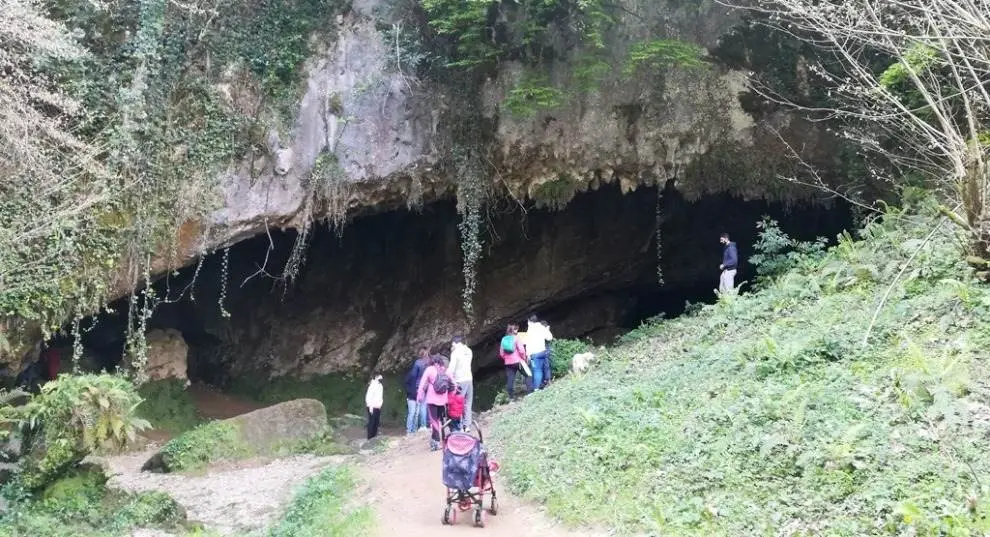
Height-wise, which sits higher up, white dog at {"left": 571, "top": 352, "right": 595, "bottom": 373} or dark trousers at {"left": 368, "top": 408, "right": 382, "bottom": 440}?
white dog at {"left": 571, "top": 352, "right": 595, "bottom": 373}

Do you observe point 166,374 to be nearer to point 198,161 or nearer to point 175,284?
point 175,284

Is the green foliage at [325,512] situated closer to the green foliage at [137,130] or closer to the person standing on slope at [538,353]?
the person standing on slope at [538,353]

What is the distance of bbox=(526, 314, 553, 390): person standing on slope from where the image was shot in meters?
11.9

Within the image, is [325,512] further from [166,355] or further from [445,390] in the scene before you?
[166,355]

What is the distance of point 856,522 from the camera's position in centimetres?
437

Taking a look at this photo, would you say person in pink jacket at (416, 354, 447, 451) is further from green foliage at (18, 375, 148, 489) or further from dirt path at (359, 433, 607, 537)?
green foliage at (18, 375, 148, 489)

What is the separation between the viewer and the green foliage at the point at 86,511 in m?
7.21

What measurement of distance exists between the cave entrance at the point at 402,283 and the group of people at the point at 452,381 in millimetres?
4739

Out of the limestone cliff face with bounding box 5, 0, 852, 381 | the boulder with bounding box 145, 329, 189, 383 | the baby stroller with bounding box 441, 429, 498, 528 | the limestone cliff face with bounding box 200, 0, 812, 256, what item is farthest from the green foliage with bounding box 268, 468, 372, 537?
the boulder with bounding box 145, 329, 189, 383

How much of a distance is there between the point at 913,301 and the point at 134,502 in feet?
25.8

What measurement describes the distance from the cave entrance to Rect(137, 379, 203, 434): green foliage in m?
1.92

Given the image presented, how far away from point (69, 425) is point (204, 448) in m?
3.08

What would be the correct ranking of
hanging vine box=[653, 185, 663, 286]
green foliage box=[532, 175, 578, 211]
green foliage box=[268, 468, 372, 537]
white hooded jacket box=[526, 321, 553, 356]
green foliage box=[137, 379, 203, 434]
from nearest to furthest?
green foliage box=[268, 468, 372, 537] → white hooded jacket box=[526, 321, 553, 356] → green foliage box=[532, 175, 578, 211] → green foliage box=[137, 379, 203, 434] → hanging vine box=[653, 185, 663, 286]

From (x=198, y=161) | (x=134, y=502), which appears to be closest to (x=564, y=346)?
(x=198, y=161)
